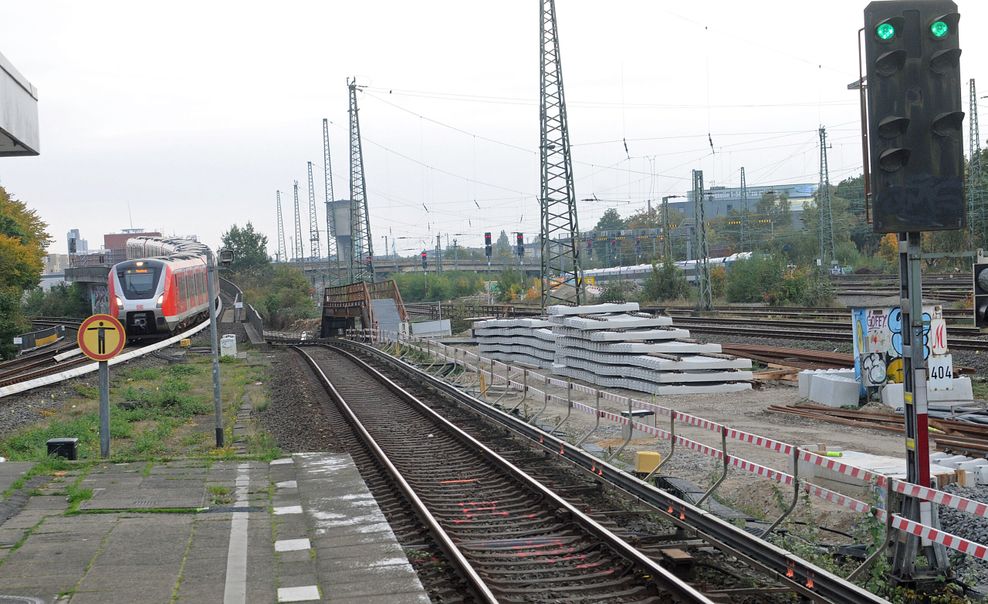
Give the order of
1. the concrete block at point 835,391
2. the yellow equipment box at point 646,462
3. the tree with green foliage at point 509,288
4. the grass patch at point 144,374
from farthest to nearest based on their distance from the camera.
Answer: the tree with green foliage at point 509,288, the grass patch at point 144,374, the concrete block at point 835,391, the yellow equipment box at point 646,462

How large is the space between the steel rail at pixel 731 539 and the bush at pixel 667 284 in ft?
141

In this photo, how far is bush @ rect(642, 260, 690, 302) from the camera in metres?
54.9

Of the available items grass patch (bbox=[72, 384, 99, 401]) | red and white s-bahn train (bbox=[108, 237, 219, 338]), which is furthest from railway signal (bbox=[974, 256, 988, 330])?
red and white s-bahn train (bbox=[108, 237, 219, 338])

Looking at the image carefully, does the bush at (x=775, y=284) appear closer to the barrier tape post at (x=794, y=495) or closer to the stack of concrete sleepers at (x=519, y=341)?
the stack of concrete sleepers at (x=519, y=341)

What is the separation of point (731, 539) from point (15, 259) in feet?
179

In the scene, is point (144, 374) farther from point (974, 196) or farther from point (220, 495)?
point (974, 196)

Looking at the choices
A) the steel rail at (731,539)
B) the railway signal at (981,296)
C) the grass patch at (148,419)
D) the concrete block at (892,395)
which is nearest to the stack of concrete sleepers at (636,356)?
the concrete block at (892,395)

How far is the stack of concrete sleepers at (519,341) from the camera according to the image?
27141mm

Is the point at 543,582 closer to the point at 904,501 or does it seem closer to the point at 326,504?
the point at 904,501

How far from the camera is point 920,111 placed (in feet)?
21.3

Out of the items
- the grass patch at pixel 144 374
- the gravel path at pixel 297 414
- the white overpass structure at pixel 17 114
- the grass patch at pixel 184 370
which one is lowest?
the gravel path at pixel 297 414

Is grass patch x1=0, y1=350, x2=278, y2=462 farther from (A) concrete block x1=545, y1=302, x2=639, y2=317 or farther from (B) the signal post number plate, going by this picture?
(B) the signal post number plate

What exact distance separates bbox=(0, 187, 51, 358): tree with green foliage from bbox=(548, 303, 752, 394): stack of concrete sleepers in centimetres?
2708

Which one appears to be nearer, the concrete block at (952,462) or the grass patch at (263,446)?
the concrete block at (952,462)
